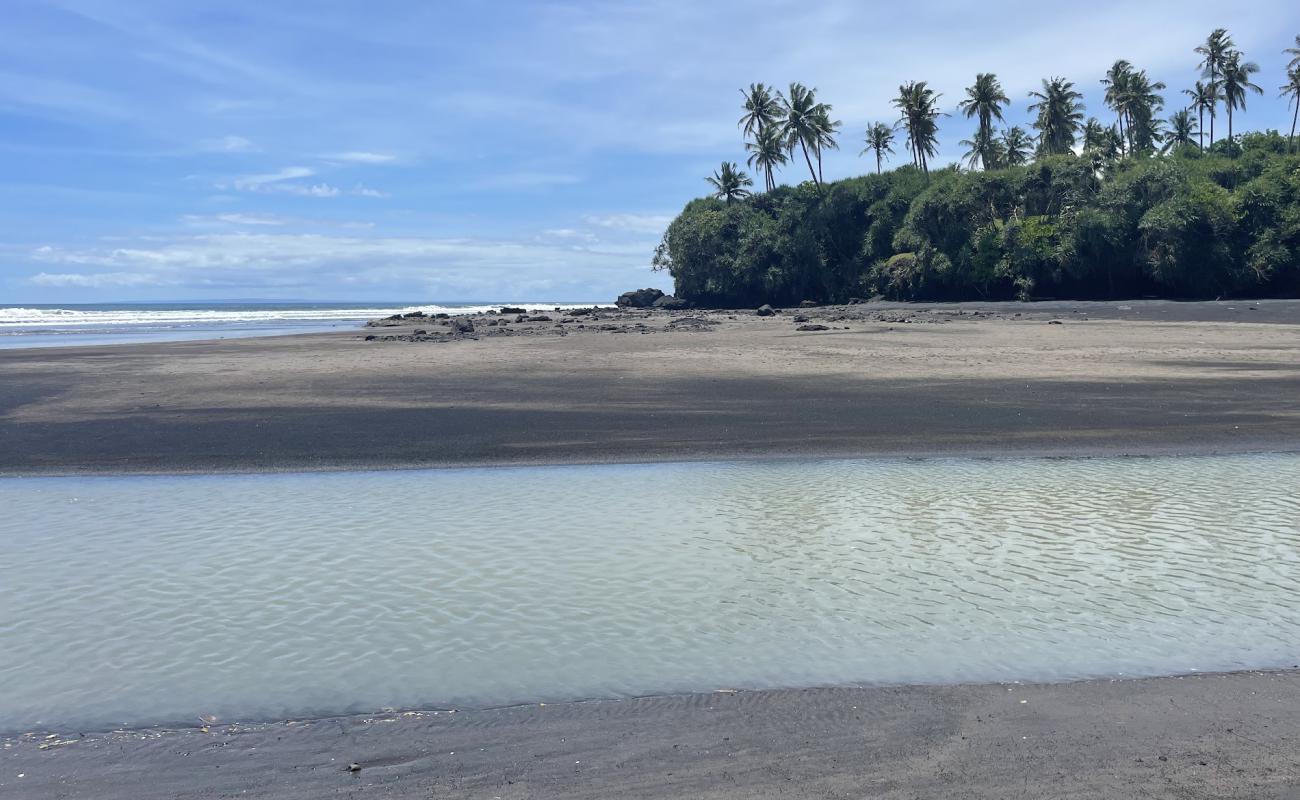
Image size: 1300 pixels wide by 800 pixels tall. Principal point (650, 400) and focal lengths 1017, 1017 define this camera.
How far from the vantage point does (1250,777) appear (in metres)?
4.09

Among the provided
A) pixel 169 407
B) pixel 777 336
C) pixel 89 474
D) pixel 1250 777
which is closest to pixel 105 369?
pixel 169 407

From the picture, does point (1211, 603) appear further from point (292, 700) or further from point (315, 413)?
point (315, 413)

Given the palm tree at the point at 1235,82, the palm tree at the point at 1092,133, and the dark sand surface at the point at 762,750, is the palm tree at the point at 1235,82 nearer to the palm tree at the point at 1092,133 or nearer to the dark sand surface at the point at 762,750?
the palm tree at the point at 1092,133

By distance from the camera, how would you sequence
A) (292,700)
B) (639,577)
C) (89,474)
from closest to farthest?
1. (292,700)
2. (639,577)
3. (89,474)

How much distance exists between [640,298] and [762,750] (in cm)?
7255

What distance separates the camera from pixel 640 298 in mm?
76500

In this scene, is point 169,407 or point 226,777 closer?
point 226,777

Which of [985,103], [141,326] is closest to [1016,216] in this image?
[985,103]

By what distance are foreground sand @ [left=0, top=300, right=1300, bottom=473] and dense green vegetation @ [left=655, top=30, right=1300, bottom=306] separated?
21146 millimetres

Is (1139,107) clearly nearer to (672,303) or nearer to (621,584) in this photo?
(672,303)

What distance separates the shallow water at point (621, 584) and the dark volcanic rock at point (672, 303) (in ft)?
194

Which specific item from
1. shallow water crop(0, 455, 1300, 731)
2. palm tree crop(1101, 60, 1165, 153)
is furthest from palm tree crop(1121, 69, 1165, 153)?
shallow water crop(0, 455, 1300, 731)

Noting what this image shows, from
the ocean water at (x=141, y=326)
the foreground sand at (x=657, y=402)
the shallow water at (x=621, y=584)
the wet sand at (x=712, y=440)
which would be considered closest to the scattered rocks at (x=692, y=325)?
the wet sand at (x=712, y=440)

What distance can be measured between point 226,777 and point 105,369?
23.2 metres
